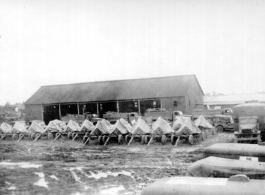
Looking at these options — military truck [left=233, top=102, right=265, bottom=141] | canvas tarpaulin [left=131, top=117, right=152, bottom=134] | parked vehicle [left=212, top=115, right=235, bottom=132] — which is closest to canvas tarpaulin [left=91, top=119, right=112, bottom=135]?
canvas tarpaulin [left=131, top=117, right=152, bottom=134]

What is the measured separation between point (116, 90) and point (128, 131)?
18.4 meters

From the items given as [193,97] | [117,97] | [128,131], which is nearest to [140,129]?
[128,131]

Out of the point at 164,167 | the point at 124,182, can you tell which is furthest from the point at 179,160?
the point at 124,182

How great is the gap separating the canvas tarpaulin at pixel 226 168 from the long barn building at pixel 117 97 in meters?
24.4

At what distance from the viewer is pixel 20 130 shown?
2373 cm

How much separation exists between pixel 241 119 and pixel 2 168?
40.8 feet

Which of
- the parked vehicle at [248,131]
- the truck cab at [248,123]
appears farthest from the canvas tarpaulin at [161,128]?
the parked vehicle at [248,131]

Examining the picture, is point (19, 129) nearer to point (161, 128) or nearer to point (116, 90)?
point (161, 128)

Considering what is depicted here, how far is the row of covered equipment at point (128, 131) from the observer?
17.3 m

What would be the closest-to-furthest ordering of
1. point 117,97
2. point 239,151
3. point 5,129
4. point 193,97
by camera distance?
point 239,151 → point 5,129 → point 117,97 → point 193,97

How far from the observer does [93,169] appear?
441 inches

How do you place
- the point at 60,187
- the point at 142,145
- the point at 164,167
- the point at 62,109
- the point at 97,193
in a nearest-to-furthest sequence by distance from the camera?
the point at 97,193
the point at 60,187
the point at 164,167
the point at 142,145
the point at 62,109

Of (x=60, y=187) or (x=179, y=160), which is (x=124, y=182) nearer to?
(x=60, y=187)

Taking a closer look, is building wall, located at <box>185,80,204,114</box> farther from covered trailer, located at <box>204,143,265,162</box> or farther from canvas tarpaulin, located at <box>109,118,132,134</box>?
covered trailer, located at <box>204,143,265,162</box>
